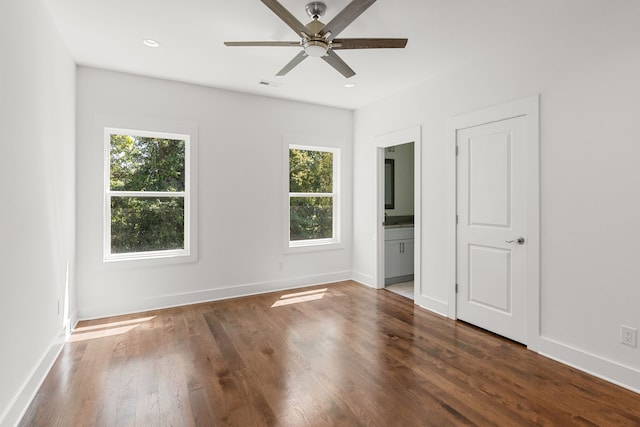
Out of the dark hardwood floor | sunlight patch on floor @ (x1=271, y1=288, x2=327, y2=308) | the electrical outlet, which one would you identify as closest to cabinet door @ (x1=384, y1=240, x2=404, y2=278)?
sunlight patch on floor @ (x1=271, y1=288, x2=327, y2=308)

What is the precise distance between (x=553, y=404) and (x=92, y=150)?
464cm

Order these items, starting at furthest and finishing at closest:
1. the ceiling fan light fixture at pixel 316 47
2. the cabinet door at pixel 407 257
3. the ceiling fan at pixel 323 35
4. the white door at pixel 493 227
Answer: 1. the cabinet door at pixel 407 257
2. the white door at pixel 493 227
3. the ceiling fan light fixture at pixel 316 47
4. the ceiling fan at pixel 323 35

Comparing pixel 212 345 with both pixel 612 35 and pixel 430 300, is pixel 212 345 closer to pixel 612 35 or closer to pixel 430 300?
pixel 430 300

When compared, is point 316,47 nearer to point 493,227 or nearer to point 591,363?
point 493,227

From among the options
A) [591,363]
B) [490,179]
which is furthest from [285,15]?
[591,363]

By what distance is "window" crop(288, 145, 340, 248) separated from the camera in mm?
4898

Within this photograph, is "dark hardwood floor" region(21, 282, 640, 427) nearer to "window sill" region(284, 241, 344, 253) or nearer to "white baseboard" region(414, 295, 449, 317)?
"white baseboard" region(414, 295, 449, 317)

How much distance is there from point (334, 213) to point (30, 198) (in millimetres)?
3777

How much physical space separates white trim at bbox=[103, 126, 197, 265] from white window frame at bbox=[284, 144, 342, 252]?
1.26 metres

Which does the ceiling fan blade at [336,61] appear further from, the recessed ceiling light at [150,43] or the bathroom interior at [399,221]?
the bathroom interior at [399,221]

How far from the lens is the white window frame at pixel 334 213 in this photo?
4.71 meters

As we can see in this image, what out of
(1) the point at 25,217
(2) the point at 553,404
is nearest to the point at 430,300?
(2) the point at 553,404

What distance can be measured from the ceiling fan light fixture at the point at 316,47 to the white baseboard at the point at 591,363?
293 cm

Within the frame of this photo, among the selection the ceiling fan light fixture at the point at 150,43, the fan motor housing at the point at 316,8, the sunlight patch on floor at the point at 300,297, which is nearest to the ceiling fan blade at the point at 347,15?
the fan motor housing at the point at 316,8
